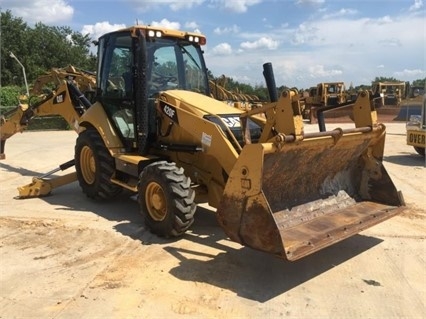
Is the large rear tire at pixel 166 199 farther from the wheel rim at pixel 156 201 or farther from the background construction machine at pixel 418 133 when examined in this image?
the background construction machine at pixel 418 133

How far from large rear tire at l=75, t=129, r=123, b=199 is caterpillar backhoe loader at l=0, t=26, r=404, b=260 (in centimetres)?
2

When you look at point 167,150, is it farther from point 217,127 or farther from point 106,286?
point 106,286

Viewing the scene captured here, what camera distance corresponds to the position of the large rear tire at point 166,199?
5.45 meters

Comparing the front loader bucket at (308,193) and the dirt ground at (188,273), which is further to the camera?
the front loader bucket at (308,193)

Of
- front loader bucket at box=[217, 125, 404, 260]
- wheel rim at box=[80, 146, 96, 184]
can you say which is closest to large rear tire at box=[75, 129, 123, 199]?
wheel rim at box=[80, 146, 96, 184]

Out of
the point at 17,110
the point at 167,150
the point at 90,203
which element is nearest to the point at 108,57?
the point at 167,150

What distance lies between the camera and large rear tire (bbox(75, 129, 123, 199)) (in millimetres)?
7039

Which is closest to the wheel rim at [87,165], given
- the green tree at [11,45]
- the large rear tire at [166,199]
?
the large rear tire at [166,199]

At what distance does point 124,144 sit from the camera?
6.97 m

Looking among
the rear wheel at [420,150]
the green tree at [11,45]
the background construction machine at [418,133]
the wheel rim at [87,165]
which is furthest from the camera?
the green tree at [11,45]

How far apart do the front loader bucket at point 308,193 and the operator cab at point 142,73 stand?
2.22m

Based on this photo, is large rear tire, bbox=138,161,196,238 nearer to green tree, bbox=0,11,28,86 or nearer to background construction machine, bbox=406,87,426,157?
background construction machine, bbox=406,87,426,157

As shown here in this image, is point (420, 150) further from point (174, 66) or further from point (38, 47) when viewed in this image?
point (38, 47)

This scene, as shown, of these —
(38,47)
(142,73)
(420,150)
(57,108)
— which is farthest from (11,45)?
(142,73)
